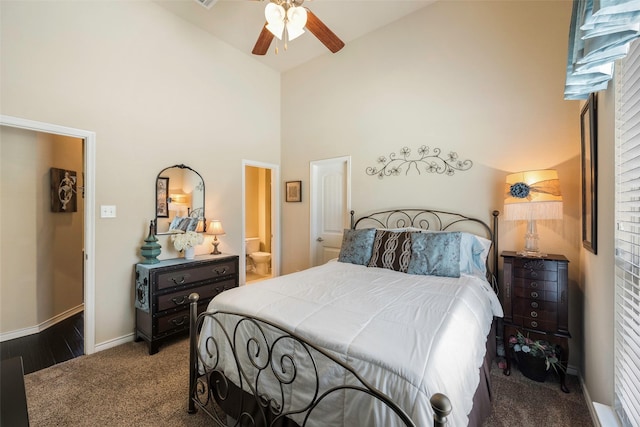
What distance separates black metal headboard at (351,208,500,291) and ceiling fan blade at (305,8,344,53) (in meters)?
1.87

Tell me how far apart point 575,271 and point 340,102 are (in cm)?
313

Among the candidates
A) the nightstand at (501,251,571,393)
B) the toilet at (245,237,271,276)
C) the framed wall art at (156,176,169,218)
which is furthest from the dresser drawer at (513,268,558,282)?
the toilet at (245,237,271,276)

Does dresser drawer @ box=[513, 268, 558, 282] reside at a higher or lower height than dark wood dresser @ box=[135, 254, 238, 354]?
higher

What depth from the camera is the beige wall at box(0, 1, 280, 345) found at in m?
2.27

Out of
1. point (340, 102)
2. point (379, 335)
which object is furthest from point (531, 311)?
point (340, 102)

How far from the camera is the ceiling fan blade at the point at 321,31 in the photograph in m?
2.19

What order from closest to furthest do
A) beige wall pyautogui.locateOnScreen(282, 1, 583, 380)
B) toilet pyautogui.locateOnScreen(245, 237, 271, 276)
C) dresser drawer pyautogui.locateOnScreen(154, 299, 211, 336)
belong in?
beige wall pyautogui.locateOnScreen(282, 1, 583, 380) < dresser drawer pyautogui.locateOnScreen(154, 299, 211, 336) < toilet pyautogui.locateOnScreen(245, 237, 271, 276)

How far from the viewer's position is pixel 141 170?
2879 mm

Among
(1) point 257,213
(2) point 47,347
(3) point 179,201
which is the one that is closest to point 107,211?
(3) point 179,201

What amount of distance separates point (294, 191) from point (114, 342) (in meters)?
2.78

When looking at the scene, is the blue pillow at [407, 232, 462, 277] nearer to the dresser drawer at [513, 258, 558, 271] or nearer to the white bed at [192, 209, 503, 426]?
the white bed at [192, 209, 503, 426]

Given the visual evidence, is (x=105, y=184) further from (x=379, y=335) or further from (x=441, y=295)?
(x=441, y=295)

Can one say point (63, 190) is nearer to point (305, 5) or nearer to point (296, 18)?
point (296, 18)

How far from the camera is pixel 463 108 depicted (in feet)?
9.21
